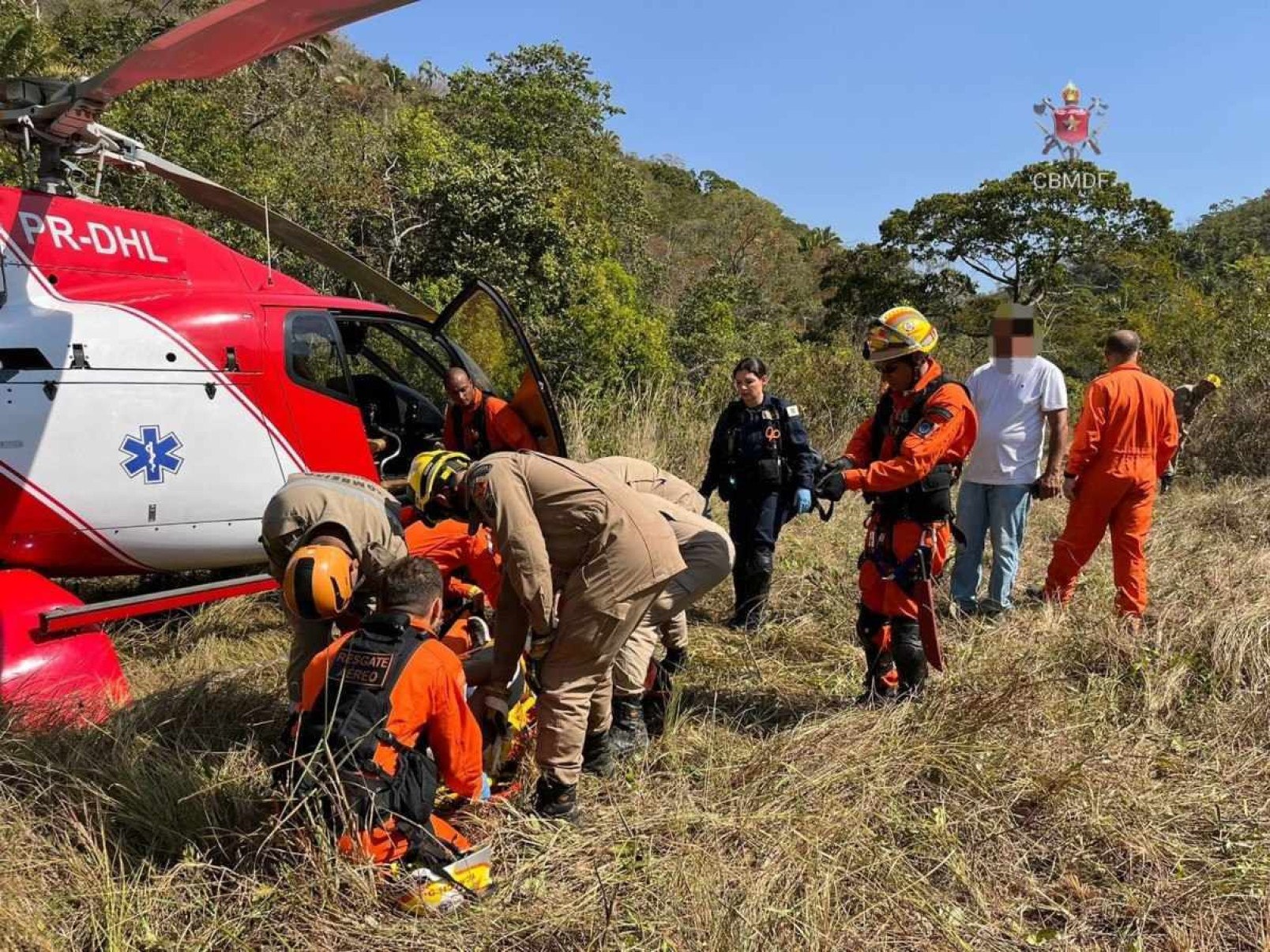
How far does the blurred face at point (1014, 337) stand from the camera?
4918 millimetres

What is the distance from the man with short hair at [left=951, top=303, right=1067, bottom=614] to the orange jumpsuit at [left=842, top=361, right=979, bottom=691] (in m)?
1.41

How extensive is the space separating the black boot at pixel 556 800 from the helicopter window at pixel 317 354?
2795 mm

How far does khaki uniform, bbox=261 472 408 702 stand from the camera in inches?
124

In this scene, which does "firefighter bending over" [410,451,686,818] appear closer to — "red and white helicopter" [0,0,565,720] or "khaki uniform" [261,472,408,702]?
"khaki uniform" [261,472,408,702]

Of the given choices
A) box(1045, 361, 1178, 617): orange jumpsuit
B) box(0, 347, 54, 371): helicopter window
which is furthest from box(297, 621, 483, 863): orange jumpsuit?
box(1045, 361, 1178, 617): orange jumpsuit

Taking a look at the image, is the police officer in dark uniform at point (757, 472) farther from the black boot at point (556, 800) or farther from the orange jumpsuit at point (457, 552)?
the black boot at point (556, 800)

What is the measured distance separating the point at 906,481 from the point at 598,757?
5.32 ft

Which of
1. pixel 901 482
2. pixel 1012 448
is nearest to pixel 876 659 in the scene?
pixel 901 482

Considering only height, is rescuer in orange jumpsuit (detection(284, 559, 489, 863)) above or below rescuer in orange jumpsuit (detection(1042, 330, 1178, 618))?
below

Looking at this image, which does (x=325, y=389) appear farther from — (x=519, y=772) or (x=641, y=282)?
(x=641, y=282)

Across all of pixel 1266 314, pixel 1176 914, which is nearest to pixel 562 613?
pixel 1176 914

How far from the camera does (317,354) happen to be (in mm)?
4742

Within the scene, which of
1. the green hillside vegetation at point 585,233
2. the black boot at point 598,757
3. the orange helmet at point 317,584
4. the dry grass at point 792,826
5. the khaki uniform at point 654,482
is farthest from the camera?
the green hillside vegetation at point 585,233

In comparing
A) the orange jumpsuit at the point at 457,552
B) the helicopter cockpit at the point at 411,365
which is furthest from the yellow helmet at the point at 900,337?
the helicopter cockpit at the point at 411,365
